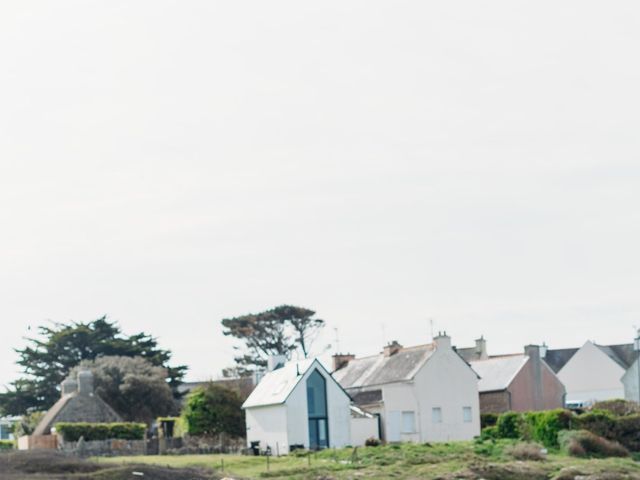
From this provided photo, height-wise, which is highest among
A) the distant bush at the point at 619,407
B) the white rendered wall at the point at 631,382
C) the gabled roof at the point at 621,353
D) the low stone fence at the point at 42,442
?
the gabled roof at the point at 621,353

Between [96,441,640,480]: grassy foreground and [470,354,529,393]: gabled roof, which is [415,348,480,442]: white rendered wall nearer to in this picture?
[470,354,529,393]: gabled roof

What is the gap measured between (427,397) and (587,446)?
36.9 ft

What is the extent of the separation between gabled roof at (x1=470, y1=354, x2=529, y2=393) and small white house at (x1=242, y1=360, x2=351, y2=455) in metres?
16.1

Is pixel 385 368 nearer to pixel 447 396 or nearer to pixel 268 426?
pixel 447 396

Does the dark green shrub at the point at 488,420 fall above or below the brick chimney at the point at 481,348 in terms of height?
below

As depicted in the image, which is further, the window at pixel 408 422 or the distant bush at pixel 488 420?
the distant bush at pixel 488 420

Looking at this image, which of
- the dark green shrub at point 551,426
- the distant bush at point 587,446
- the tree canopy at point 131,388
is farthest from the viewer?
the tree canopy at point 131,388

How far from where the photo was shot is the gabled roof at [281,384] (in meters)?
57.5

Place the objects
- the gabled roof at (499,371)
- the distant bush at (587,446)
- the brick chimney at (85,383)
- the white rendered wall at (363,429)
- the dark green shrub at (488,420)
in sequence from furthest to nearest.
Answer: the gabled roof at (499,371) < the dark green shrub at (488,420) < the brick chimney at (85,383) < the white rendered wall at (363,429) < the distant bush at (587,446)

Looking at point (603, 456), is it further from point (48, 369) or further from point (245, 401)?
point (48, 369)

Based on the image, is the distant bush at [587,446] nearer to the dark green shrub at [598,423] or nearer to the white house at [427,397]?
the dark green shrub at [598,423]

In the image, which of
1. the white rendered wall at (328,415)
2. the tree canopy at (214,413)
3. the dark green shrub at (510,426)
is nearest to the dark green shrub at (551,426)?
the dark green shrub at (510,426)

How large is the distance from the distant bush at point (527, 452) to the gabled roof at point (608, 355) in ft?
115

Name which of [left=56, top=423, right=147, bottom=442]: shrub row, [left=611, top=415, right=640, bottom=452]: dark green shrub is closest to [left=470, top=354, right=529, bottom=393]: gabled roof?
[left=611, top=415, right=640, bottom=452]: dark green shrub
